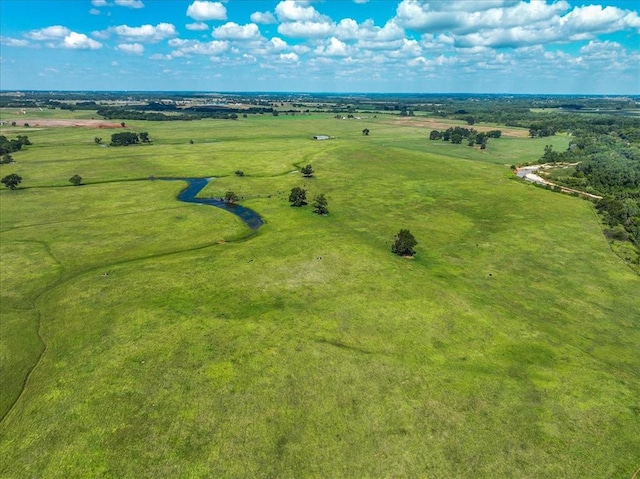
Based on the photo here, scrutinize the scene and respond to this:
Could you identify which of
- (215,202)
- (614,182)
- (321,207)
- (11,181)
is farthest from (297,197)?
(614,182)

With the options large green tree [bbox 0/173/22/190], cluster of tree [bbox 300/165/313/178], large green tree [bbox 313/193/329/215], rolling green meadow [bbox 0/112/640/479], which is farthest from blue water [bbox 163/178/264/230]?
large green tree [bbox 0/173/22/190]

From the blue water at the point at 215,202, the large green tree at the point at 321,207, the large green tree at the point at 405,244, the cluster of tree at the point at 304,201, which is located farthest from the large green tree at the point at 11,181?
the large green tree at the point at 405,244

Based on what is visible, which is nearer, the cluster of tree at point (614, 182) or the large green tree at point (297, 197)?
the cluster of tree at point (614, 182)

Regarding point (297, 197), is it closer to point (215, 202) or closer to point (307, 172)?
point (215, 202)

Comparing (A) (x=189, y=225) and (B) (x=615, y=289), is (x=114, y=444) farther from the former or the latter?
(B) (x=615, y=289)

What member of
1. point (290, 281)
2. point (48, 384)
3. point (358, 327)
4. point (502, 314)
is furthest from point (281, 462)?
point (502, 314)

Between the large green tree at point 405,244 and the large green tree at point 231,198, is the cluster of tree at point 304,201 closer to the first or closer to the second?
the large green tree at point 231,198

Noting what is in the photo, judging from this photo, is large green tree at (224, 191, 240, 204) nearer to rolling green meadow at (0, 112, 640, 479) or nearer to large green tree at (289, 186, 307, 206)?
rolling green meadow at (0, 112, 640, 479)
